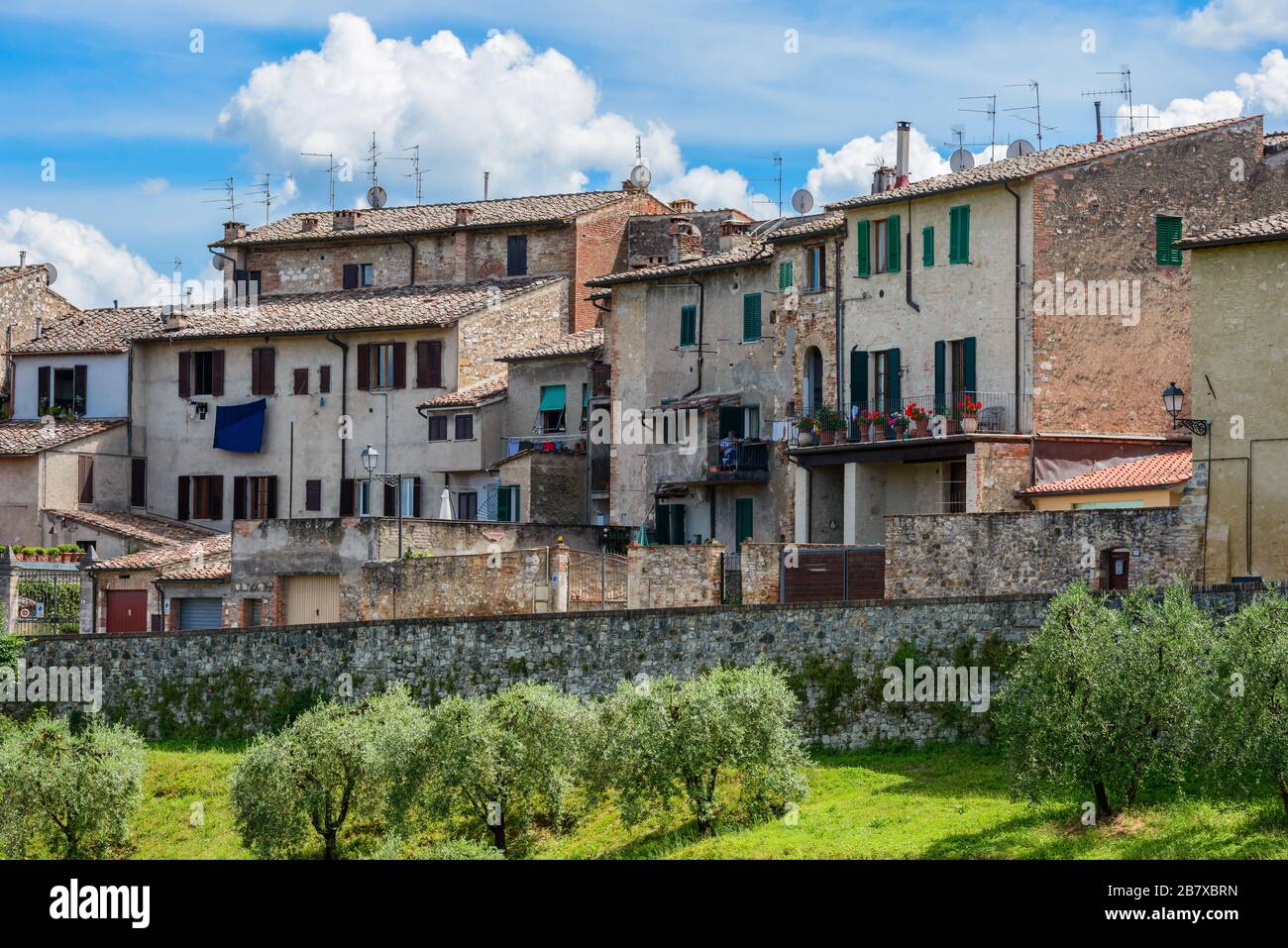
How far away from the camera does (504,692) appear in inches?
1613

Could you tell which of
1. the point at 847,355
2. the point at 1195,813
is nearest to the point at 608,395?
the point at 847,355

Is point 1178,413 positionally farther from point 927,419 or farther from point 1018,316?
A: point 927,419

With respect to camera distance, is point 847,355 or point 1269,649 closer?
point 1269,649

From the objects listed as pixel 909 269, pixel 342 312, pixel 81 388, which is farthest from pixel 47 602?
pixel 909 269

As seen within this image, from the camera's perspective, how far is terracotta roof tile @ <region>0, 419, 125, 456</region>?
66.1m

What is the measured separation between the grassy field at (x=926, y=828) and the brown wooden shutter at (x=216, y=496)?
25.8 m

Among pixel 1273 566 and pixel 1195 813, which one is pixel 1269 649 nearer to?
pixel 1195 813

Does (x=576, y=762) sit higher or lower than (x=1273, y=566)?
lower

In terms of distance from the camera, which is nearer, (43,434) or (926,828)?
(926,828)

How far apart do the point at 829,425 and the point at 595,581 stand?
7352 mm

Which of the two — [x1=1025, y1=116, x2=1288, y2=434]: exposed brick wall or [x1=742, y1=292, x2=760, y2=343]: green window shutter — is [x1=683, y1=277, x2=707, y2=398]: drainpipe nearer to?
[x1=742, y1=292, x2=760, y2=343]: green window shutter

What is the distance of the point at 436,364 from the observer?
64625mm
